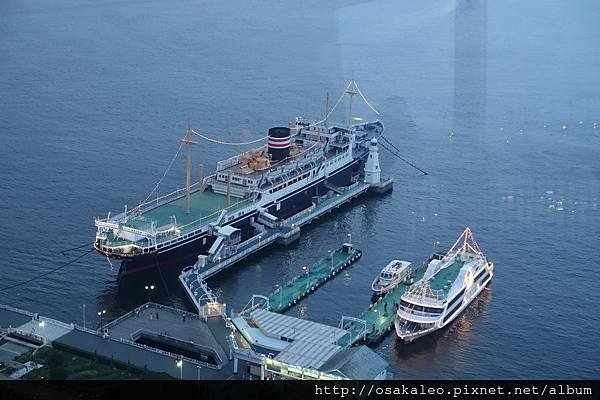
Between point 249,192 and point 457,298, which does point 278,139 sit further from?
point 457,298

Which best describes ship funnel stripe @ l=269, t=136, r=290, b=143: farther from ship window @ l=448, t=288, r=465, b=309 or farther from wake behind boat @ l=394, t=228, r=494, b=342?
ship window @ l=448, t=288, r=465, b=309

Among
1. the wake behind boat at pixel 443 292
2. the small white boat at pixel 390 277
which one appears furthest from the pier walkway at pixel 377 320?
the wake behind boat at pixel 443 292

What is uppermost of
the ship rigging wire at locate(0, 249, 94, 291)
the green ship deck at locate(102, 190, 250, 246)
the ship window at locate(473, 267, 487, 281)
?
the green ship deck at locate(102, 190, 250, 246)

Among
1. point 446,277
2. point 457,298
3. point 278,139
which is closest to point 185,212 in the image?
point 278,139

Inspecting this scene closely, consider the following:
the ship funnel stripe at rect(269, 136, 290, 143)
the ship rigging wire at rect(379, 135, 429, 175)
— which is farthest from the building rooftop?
the ship rigging wire at rect(379, 135, 429, 175)

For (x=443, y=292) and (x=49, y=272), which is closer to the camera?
(x=443, y=292)

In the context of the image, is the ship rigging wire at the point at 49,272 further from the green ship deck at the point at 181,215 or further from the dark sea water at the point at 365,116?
the green ship deck at the point at 181,215
